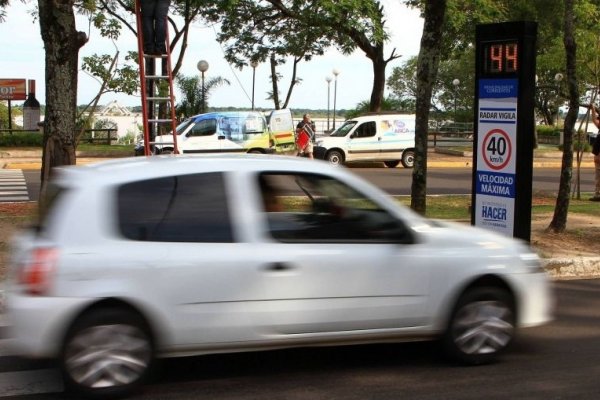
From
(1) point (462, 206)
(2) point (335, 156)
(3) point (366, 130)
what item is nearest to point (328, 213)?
(1) point (462, 206)

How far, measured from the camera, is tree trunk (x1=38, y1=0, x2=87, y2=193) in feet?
35.1

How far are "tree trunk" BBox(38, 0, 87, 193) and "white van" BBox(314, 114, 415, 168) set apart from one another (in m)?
16.2

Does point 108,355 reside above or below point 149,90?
below

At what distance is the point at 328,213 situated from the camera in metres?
5.55

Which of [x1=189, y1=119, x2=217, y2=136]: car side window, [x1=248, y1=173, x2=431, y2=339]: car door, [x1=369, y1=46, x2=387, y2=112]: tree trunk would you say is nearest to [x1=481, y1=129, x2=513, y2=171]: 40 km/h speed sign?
[x1=248, y1=173, x2=431, y2=339]: car door

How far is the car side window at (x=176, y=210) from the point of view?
5.04m

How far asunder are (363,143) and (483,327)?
71.4 ft

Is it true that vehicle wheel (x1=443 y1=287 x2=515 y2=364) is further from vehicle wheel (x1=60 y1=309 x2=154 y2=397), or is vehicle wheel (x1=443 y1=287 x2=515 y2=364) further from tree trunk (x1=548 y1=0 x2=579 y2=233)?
tree trunk (x1=548 y1=0 x2=579 y2=233)

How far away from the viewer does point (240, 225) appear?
520 cm

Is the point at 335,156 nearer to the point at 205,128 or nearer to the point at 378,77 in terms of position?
the point at 205,128

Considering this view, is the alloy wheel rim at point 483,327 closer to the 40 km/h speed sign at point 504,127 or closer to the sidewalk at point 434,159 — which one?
the 40 km/h speed sign at point 504,127

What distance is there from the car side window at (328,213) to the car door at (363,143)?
21724mm

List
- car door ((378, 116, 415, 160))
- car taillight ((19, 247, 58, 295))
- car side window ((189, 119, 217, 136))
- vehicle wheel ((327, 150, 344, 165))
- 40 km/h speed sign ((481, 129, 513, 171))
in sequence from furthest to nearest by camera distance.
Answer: car door ((378, 116, 415, 160))
vehicle wheel ((327, 150, 344, 165))
car side window ((189, 119, 217, 136))
40 km/h speed sign ((481, 129, 513, 171))
car taillight ((19, 247, 58, 295))

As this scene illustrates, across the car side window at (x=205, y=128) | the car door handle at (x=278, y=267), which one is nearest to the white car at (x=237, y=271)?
the car door handle at (x=278, y=267)
